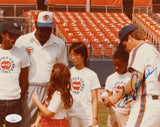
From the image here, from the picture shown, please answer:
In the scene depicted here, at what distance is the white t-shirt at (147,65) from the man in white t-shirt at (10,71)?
4.94ft

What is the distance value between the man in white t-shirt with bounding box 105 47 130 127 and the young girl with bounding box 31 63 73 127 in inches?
36.6

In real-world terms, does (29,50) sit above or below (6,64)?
above

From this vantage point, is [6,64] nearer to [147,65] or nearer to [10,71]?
[10,71]

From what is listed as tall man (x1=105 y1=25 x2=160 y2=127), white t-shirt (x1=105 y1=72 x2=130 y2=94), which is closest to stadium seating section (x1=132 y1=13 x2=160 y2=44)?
white t-shirt (x1=105 y1=72 x2=130 y2=94)

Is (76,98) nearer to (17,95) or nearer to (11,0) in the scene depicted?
(17,95)

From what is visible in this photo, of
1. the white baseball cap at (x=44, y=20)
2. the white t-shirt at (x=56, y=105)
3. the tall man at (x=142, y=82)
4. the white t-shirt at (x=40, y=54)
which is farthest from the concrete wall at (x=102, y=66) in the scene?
the tall man at (x=142, y=82)

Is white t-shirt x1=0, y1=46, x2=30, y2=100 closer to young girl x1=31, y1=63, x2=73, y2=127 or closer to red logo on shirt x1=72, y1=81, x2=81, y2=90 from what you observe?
young girl x1=31, y1=63, x2=73, y2=127

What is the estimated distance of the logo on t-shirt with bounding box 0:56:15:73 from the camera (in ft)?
15.3

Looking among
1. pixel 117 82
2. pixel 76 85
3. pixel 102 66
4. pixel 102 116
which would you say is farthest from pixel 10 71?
pixel 102 66

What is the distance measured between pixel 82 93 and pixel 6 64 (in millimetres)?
933

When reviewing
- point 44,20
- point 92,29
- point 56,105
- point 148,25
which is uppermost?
point 44,20

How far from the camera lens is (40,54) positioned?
496 cm

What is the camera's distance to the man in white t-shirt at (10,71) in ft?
15.3

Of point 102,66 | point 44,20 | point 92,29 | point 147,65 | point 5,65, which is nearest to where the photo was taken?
point 147,65
